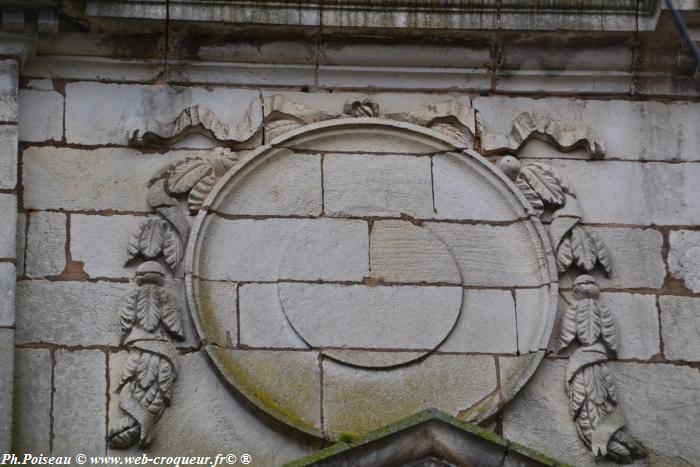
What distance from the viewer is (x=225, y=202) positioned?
10.3 meters

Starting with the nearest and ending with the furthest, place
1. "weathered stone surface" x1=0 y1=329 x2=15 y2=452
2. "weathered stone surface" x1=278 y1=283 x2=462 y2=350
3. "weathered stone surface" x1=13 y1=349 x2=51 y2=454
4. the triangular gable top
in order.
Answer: the triangular gable top
"weathered stone surface" x1=0 y1=329 x2=15 y2=452
"weathered stone surface" x1=13 y1=349 x2=51 y2=454
"weathered stone surface" x1=278 y1=283 x2=462 y2=350

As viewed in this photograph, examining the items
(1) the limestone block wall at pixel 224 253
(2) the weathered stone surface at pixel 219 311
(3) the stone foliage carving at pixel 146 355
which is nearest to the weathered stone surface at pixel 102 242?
(1) the limestone block wall at pixel 224 253

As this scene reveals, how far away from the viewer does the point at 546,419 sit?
996cm

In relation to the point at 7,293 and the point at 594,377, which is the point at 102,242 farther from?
the point at 594,377

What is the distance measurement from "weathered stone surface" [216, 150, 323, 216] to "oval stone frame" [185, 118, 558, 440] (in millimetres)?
50

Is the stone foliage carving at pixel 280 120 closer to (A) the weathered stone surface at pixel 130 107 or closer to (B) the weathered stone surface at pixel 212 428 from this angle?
(A) the weathered stone surface at pixel 130 107

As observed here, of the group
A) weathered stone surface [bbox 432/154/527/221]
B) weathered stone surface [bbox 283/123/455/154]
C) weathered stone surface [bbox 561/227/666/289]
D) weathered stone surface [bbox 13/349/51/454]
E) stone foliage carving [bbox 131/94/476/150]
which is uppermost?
stone foliage carving [bbox 131/94/476/150]

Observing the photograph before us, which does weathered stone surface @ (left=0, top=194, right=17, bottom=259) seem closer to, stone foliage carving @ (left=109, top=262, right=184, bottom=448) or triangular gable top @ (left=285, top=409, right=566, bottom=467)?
stone foliage carving @ (left=109, top=262, right=184, bottom=448)

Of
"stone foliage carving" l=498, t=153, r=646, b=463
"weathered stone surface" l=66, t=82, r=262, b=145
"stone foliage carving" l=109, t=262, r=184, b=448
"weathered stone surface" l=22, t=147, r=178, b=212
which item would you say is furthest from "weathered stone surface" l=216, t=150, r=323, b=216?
"stone foliage carving" l=498, t=153, r=646, b=463

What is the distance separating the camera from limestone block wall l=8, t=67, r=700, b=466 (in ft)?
32.0

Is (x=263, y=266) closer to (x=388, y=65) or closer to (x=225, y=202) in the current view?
(x=225, y=202)

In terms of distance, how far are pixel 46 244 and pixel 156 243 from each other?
1.74ft

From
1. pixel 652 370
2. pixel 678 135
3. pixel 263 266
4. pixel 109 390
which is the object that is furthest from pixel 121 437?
pixel 678 135

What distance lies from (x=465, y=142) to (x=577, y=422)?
1603 millimetres
